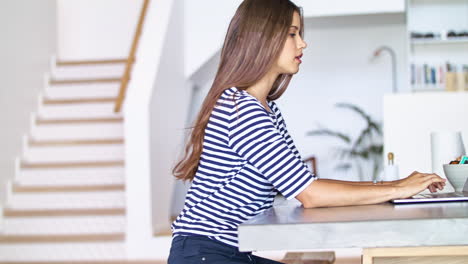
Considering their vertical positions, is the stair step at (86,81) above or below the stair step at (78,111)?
above

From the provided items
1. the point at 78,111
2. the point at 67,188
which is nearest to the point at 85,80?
the point at 78,111

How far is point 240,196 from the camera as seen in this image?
1.52 m

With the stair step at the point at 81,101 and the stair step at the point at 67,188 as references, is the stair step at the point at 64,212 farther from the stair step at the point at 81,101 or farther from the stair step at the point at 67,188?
the stair step at the point at 81,101

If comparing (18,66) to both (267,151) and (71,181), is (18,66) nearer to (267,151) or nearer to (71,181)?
(71,181)

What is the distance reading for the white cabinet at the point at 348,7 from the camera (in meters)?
6.50

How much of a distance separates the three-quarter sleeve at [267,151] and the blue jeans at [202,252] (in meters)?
0.16

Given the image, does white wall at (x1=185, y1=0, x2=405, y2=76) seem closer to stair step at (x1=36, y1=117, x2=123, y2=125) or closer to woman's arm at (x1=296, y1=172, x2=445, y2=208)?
stair step at (x1=36, y1=117, x2=123, y2=125)

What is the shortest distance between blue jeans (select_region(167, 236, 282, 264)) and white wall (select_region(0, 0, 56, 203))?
5.40m

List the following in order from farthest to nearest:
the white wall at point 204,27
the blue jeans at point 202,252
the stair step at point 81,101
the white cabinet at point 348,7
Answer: the stair step at point 81,101 < the white wall at point 204,27 < the white cabinet at point 348,7 < the blue jeans at point 202,252

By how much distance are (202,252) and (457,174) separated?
692 millimetres

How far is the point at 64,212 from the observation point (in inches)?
247

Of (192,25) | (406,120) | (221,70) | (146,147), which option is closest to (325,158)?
(192,25)

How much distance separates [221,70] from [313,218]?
19.4 inches

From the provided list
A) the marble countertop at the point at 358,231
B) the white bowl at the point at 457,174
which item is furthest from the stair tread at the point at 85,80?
the marble countertop at the point at 358,231
